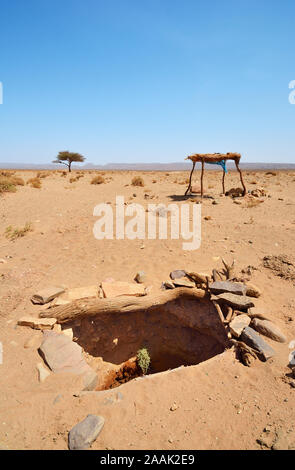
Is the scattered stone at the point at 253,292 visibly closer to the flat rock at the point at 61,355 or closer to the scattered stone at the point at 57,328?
the flat rock at the point at 61,355

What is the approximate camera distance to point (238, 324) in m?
3.52

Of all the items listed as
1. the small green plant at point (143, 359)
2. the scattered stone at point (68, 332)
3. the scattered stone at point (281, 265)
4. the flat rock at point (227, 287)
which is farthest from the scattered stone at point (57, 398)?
the scattered stone at point (281, 265)

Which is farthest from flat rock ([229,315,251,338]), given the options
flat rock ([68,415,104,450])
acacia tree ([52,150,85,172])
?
acacia tree ([52,150,85,172])

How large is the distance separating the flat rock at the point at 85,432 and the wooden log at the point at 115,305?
1.63m

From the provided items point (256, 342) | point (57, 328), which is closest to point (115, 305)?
point (57, 328)

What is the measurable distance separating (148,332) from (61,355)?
1768 millimetres

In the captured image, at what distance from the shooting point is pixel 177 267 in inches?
205

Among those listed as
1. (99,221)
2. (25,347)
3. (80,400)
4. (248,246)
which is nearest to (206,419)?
(80,400)

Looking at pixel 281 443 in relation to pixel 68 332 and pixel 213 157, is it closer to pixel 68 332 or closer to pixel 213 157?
pixel 68 332

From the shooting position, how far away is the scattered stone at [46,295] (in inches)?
163
